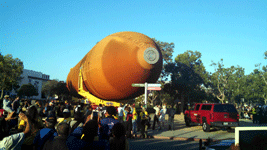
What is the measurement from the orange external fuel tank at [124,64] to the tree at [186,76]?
83.0 ft

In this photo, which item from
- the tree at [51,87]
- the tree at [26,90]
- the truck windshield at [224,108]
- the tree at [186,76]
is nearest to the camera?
the truck windshield at [224,108]

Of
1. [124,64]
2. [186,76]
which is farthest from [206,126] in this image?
[186,76]

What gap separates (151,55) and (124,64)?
2194 mm

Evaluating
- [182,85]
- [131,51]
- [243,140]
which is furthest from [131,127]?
[182,85]

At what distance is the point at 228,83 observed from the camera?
60.7 meters

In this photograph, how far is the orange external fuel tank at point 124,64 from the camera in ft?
59.6

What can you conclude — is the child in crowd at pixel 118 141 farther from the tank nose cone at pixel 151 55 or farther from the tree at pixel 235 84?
the tree at pixel 235 84

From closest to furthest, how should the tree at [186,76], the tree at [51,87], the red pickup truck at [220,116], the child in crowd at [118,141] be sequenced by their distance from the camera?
1. the child in crowd at [118,141]
2. the red pickup truck at [220,116]
3. the tree at [186,76]
4. the tree at [51,87]


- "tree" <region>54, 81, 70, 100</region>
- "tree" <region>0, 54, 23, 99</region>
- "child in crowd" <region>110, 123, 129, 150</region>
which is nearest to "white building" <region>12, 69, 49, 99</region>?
"tree" <region>54, 81, 70, 100</region>

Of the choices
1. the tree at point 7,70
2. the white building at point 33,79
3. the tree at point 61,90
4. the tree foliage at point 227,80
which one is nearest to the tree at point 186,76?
the tree foliage at point 227,80

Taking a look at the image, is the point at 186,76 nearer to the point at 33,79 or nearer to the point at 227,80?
the point at 227,80

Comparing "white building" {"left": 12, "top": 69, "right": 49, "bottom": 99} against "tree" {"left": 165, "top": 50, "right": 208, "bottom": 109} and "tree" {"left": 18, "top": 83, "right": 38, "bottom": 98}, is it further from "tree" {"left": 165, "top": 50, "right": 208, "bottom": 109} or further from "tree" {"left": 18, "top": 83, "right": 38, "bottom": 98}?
"tree" {"left": 165, "top": 50, "right": 208, "bottom": 109}

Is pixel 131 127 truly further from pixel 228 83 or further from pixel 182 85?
pixel 228 83

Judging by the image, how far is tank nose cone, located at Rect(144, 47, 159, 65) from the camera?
59.6 ft
